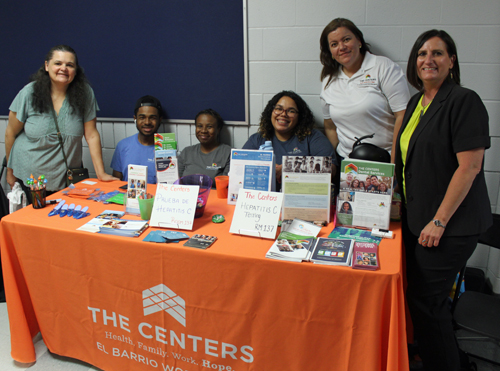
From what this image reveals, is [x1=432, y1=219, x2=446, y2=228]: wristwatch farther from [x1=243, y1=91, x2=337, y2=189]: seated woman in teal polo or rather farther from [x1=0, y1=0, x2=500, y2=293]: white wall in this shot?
[x1=0, y1=0, x2=500, y2=293]: white wall

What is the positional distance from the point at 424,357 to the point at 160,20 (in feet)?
8.93

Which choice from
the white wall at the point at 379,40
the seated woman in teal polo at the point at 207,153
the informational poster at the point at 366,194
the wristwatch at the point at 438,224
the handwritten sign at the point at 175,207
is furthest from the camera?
the seated woman in teal polo at the point at 207,153

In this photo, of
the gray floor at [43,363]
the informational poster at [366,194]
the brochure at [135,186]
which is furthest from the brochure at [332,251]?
the gray floor at [43,363]

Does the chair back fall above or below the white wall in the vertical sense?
below

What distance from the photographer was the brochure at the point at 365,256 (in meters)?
1.28

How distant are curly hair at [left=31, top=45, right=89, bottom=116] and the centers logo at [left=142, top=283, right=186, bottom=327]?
1.48 m

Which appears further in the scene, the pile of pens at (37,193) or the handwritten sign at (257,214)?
the pile of pens at (37,193)

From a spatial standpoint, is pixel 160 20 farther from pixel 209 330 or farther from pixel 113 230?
pixel 209 330

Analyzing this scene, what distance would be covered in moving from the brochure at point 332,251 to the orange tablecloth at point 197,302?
0.10ft

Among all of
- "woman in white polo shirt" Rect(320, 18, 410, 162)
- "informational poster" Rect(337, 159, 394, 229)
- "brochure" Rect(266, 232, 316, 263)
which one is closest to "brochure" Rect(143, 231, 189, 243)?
"brochure" Rect(266, 232, 316, 263)

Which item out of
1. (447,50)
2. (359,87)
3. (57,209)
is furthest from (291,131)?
(57,209)

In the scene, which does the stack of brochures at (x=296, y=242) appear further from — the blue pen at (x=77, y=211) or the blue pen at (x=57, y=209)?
the blue pen at (x=57, y=209)

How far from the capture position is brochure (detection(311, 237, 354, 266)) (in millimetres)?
1321

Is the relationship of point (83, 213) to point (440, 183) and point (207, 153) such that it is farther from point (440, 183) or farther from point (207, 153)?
point (440, 183)
